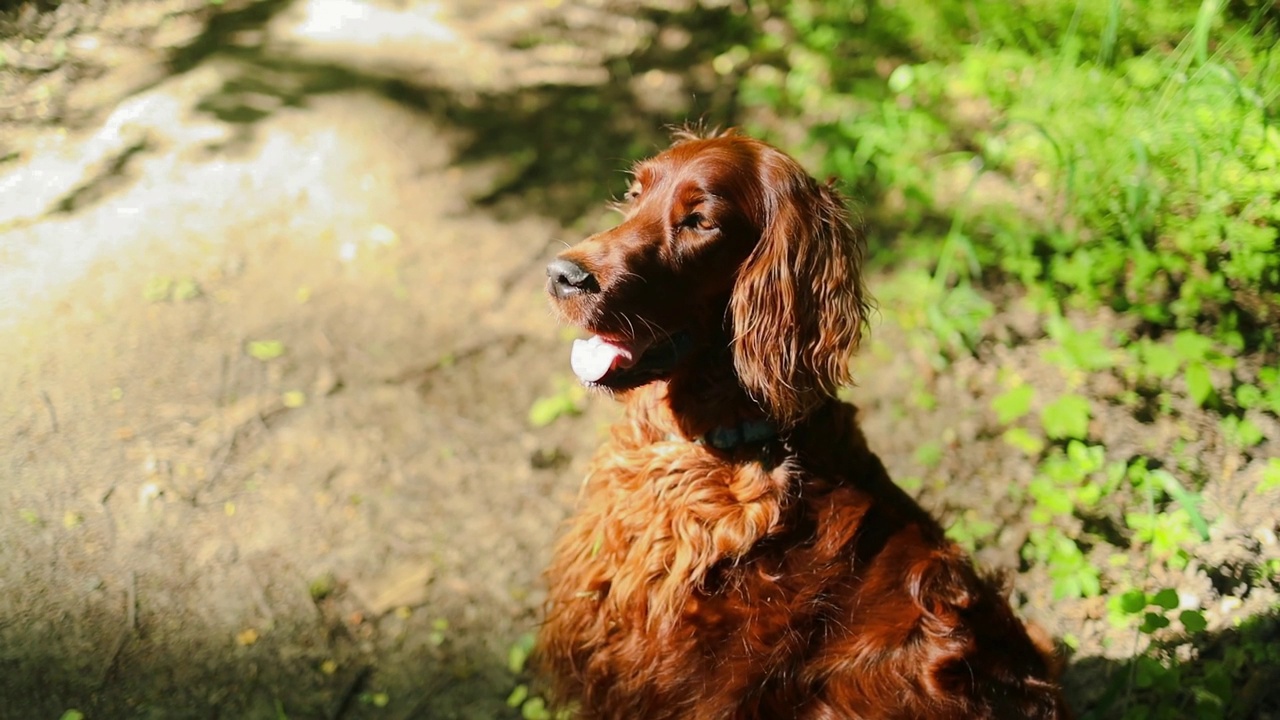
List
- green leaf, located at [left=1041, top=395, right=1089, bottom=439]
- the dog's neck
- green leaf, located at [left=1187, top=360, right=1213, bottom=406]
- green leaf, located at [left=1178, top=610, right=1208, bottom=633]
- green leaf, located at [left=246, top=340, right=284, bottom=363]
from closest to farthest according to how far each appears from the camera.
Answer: the dog's neck
green leaf, located at [left=1178, top=610, right=1208, bottom=633]
green leaf, located at [left=1187, top=360, right=1213, bottom=406]
green leaf, located at [left=1041, top=395, right=1089, bottom=439]
green leaf, located at [left=246, top=340, right=284, bottom=363]

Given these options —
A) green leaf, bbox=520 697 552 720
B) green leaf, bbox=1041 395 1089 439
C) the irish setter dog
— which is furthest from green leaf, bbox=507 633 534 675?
green leaf, bbox=1041 395 1089 439

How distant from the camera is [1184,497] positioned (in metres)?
2.73

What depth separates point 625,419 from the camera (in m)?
2.40

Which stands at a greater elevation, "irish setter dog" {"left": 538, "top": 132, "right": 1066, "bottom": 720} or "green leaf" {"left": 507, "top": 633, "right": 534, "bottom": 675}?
"irish setter dog" {"left": 538, "top": 132, "right": 1066, "bottom": 720}

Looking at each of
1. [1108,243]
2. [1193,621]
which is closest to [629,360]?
[1193,621]

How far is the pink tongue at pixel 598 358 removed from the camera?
2.08m

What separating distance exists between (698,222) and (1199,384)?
92.0 inches

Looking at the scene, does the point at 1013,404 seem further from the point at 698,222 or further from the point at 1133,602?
the point at 698,222

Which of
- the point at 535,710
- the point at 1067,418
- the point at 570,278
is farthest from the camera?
the point at 1067,418

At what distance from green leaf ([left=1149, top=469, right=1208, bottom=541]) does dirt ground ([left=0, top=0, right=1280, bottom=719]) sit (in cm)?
30

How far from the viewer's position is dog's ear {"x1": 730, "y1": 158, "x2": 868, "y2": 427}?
6.69ft

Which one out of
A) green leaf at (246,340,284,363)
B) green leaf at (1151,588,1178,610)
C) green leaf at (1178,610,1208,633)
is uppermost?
green leaf at (1151,588,1178,610)

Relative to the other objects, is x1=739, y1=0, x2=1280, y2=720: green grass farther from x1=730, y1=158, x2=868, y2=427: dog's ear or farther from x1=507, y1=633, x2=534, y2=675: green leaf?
x1=507, y1=633, x2=534, y2=675: green leaf

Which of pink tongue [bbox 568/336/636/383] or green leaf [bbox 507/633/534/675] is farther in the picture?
green leaf [bbox 507/633/534/675]
